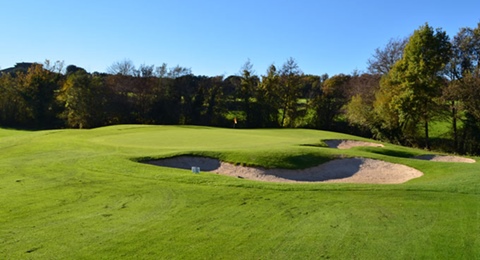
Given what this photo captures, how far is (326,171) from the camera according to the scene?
17.8m

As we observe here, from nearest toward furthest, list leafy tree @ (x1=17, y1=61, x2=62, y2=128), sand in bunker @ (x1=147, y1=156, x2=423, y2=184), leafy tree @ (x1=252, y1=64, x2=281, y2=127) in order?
sand in bunker @ (x1=147, y1=156, x2=423, y2=184), leafy tree @ (x1=17, y1=61, x2=62, y2=128), leafy tree @ (x1=252, y1=64, x2=281, y2=127)

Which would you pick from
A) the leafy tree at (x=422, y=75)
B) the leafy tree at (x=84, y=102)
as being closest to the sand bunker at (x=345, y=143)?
the leafy tree at (x=422, y=75)

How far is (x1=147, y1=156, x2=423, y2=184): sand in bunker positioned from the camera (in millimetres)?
16609

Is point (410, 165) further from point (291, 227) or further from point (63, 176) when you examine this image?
point (63, 176)

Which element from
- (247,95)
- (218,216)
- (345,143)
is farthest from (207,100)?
(218,216)

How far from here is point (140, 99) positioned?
56.1 m

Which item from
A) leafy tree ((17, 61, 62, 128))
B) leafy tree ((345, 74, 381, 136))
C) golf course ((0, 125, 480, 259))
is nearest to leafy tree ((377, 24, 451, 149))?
leafy tree ((345, 74, 381, 136))

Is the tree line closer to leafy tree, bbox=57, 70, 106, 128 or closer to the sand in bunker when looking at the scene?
leafy tree, bbox=57, 70, 106, 128

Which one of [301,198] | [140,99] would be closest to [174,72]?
[140,99]

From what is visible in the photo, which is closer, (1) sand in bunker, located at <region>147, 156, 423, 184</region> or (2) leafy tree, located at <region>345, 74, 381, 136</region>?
(1) sand in bunker, located at <region>147, 156, 423, 184</region>

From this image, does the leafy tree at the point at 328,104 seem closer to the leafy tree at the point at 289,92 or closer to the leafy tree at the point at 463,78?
the leafy tree at the point at 289,92

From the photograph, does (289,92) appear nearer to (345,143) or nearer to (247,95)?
(247,95)

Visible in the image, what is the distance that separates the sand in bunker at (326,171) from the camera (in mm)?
16609

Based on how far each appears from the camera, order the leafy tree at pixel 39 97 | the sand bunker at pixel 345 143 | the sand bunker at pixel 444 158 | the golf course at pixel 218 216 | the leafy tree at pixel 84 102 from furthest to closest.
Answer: the leafy tree at pixel 39 97
the leafy tree at pixel 84 102
the sand bunker at pixel 345 143
the sand bunker at pixel 444 158
the golf course at pixel 218 216
